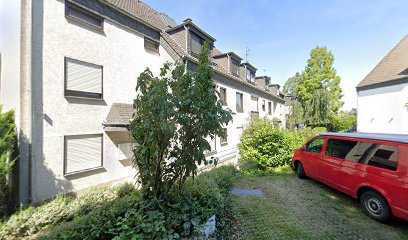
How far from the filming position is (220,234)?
4.52m

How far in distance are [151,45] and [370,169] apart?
36.9 feet

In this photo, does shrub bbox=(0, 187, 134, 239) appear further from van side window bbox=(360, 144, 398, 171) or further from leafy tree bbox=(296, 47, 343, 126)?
leafy tree bbox=(296, 47, 343, 126)

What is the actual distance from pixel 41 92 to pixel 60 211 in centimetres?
397

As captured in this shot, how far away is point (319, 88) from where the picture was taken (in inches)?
1059

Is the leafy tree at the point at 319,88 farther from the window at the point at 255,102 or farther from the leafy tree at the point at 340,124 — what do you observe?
the window at the point at 255,102

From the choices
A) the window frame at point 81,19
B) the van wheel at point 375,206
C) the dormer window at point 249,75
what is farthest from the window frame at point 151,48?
the dormer window at point 249,75

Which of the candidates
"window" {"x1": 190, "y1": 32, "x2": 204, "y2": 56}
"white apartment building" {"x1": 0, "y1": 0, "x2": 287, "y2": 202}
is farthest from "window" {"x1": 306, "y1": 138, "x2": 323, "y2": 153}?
"window" {"x1": 190, "y1": 32, "x2": 204, "y2": 56}

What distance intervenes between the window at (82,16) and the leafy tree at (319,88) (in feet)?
77.6

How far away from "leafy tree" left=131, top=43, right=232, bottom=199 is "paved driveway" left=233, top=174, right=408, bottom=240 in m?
2.00

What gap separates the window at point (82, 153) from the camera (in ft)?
26.7

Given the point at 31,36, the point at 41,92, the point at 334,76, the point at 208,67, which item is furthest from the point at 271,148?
the point at 334,76

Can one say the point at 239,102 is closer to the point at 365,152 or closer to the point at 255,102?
the point at 255,102

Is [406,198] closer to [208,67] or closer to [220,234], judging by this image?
[220,234]

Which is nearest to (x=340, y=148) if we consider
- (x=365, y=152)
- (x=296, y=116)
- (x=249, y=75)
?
(x=365, y=152)
